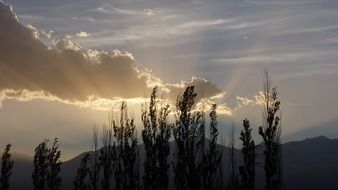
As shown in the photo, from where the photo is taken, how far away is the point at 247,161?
36.8 metres

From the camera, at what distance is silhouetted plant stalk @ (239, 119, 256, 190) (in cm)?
3597

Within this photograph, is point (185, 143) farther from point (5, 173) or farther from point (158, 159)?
point (5, 173)

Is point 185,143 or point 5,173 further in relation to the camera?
point 5,173

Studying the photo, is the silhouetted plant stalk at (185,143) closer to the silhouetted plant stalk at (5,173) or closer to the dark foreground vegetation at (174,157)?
the dark foreground vegetation at (174,157)

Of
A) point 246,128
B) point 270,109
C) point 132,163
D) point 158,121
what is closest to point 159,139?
point 158,121

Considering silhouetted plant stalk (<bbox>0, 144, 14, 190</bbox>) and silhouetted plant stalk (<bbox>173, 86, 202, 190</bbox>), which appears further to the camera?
silhouetted plant stalk (<bbox>0, 144, 14, 190</bbox>)

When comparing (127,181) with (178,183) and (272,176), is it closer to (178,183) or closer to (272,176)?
(178,183)

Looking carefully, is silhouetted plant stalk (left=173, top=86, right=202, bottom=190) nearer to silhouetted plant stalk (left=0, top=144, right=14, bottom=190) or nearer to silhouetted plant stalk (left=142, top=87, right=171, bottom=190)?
silhouetted plant stalk (left=142, top=87, right=171, bottom=190)

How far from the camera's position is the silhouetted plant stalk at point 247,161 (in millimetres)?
35969

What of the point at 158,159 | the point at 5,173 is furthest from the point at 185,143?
the point at 5,173

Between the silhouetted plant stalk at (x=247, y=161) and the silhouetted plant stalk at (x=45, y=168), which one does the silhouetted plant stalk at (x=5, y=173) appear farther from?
the silhouetted plant stalk at (x=247, y=161)

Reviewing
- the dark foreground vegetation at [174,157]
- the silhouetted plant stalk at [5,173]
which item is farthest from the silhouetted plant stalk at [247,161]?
the silhouetted plant stalk at [5,173]

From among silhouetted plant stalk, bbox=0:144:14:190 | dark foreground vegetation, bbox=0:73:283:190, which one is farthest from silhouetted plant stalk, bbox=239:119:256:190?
silhouetted plant stalk, bbox=0:144:14:190

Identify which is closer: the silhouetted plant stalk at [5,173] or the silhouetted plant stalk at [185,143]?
the silhouetted plant stalk at [185,143]
